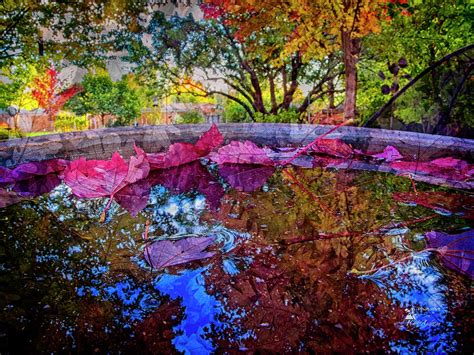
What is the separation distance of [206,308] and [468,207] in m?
0.61

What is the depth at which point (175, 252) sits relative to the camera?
46cm

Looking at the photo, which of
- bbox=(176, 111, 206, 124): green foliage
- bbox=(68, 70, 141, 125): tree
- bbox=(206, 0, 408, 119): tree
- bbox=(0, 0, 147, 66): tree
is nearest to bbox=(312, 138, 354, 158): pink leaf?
bbox=(206, 0, 408, 119): tree

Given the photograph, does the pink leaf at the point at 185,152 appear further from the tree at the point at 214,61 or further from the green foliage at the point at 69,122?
the green foliage at the point at 69,122

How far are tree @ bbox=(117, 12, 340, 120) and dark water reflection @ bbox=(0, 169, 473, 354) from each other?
7.31 m

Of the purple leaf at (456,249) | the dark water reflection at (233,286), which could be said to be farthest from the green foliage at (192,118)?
the purple leaf at (456,249)

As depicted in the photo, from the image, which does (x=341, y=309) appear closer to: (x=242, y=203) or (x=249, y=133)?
(x=242, y=203)

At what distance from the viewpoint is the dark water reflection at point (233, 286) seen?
308mm

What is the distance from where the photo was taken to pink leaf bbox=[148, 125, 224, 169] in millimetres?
969

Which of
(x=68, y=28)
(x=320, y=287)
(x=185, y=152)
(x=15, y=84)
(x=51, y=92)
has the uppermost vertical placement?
(x=68, y=28)

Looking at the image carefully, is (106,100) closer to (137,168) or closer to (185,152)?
(185,152)

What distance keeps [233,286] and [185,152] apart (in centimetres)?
66

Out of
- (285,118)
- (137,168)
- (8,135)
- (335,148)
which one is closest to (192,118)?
(285,118)

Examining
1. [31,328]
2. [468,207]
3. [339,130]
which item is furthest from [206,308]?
[339,130]

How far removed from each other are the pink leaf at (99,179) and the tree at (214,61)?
23.4 ft
